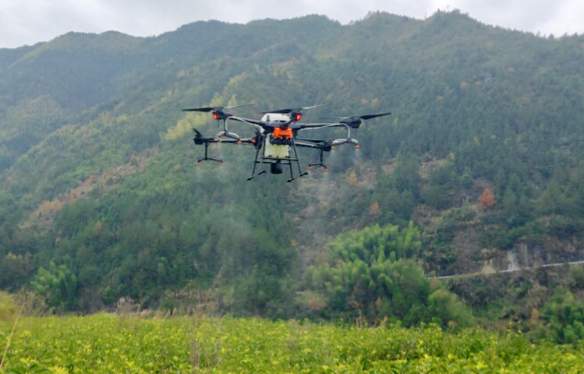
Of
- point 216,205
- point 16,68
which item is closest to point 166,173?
point 216,205

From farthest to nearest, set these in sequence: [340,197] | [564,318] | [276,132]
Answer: [340,197], [564,318], [276,132]

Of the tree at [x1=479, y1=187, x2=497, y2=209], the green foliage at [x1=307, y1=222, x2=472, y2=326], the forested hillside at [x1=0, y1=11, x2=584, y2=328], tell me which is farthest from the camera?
the tree at [x1=479, y1=187, x2=497, y2=209]

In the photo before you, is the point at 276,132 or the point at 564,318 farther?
the point at 564,318

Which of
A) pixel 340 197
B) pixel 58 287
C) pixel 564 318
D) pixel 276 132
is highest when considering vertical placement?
pixel 276 132

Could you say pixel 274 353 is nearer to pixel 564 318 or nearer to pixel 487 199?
pixel 564 318

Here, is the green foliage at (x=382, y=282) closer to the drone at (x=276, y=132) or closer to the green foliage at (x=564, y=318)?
the green foliage at (x=564, y=318)

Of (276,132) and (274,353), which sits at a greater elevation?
(276,132)

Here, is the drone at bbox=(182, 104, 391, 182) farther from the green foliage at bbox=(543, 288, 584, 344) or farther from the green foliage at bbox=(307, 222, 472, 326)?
the green foliage at bbox=(543, 288, 584, 344)

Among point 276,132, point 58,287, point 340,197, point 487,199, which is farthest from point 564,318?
point 58,287

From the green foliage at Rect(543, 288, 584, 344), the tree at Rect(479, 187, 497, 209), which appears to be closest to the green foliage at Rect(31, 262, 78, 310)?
the green foliage at Rect(543, 288, 584, 344)
